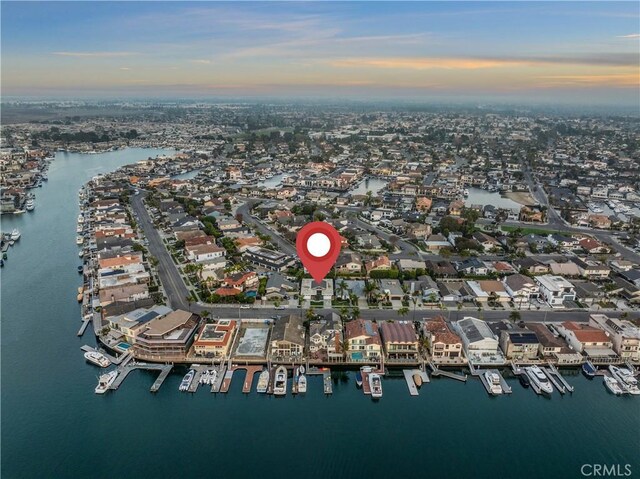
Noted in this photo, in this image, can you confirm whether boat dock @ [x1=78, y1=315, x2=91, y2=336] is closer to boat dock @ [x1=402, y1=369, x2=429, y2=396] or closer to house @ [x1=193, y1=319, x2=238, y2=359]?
house @ [x1=193, y1=319, x2=238, y2=359]

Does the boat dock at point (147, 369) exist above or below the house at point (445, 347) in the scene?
below

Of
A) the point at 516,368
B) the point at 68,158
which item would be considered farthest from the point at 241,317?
the point at 68,158

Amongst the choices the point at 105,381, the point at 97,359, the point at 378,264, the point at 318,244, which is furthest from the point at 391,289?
the point at 318,244

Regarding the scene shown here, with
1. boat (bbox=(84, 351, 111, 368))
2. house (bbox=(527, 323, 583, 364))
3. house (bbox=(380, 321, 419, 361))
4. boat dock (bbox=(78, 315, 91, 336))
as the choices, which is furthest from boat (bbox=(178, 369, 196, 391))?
house (bbox=(527, 323, 583, 364))

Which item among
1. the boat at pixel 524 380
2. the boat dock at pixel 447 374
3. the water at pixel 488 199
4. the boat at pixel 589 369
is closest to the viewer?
the boat at pixel 524 380

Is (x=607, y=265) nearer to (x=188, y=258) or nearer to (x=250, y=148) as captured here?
(x=188, y=258)

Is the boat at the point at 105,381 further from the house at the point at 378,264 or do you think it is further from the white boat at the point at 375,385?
the house at the point at 378,264

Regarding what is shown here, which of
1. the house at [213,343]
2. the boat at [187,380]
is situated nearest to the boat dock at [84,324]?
A: the house at [213,343]
